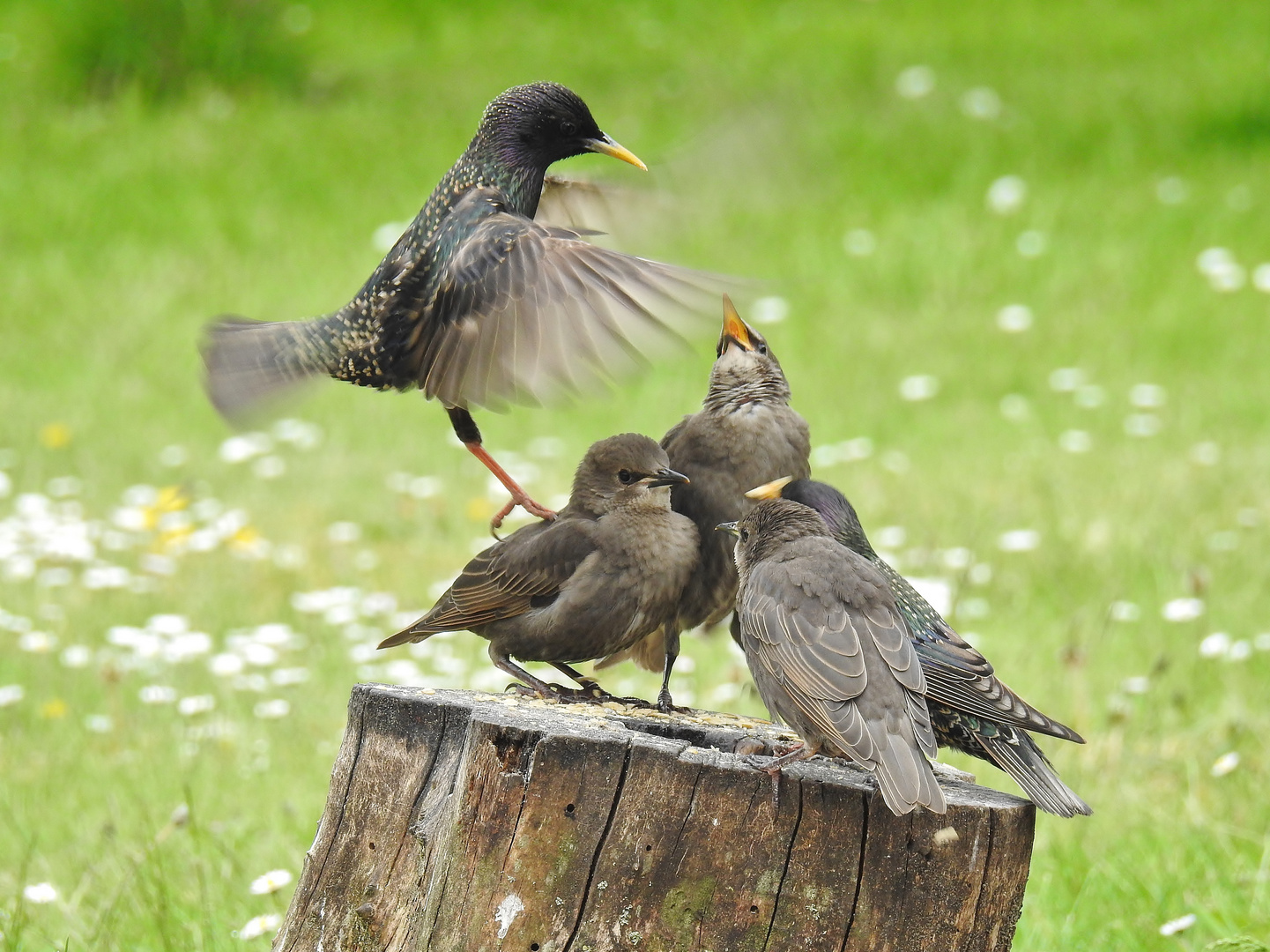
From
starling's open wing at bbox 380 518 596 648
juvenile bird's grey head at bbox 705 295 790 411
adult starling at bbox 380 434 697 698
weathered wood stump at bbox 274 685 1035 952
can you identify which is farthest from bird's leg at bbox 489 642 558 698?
juvenile bird's grey head at bbox 705 295 790 411

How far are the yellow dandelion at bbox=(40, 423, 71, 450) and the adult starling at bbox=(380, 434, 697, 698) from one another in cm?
627

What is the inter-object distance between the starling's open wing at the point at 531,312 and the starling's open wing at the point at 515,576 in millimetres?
399

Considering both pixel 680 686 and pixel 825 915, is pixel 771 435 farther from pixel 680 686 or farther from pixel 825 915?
pixel 680 686

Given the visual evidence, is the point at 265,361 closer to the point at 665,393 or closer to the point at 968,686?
the point at 968,686

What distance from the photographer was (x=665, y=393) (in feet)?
32.6

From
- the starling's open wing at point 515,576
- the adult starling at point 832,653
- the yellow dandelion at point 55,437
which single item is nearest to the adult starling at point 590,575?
the starling's open wing at point 515,576

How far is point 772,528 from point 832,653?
1.34 ft

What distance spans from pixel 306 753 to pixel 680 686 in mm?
1414

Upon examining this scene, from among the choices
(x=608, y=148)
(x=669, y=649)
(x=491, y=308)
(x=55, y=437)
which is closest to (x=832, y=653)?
(x=669, y=649)

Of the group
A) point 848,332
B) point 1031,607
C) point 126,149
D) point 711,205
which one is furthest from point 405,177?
point 711,205

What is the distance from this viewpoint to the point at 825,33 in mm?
16844

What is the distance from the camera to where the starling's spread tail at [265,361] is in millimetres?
3828

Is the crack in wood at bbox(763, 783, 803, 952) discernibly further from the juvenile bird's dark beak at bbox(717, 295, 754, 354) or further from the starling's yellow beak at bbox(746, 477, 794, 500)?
the juvenile bird's dark beak at bbox(717, 295, 754, 354)

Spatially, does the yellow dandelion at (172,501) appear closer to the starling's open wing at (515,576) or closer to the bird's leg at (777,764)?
the starling's open wing at (515,576)
